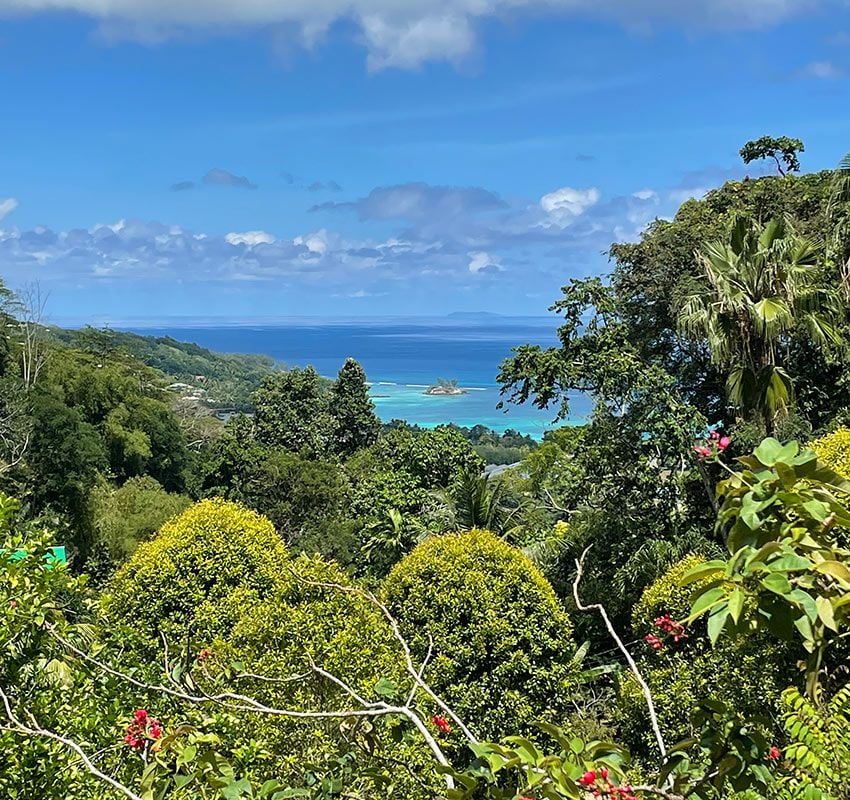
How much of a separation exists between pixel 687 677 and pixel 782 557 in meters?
6.98

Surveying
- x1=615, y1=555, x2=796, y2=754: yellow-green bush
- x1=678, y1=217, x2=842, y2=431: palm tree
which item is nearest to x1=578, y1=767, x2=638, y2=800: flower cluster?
x1=615, y1=555, x2=796, y2=754: yellow-green bush

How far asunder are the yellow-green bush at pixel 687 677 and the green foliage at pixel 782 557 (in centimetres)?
513

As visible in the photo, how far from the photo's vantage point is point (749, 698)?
693 cm

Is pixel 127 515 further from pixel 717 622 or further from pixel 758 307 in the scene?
pixel 717 622

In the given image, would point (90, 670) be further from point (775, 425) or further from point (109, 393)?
point (109, 393)

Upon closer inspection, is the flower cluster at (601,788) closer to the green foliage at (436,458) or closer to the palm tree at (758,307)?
the palm tree at (758,307)

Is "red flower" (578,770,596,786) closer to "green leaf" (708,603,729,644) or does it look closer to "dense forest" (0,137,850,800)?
"dense forest" (0,137,850,800)

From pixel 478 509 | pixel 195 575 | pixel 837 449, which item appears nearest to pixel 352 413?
pixel 478 509

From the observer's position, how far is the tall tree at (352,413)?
31047mm

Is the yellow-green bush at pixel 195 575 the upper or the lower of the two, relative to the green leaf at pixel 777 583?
lower

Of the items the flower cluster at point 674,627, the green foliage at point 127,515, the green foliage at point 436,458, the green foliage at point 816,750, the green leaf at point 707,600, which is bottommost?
the green foliage at point 127,515

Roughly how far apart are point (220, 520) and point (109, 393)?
23502mm

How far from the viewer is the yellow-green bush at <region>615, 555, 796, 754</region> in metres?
6.82

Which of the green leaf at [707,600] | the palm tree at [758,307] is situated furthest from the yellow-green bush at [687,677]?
the green leaf at [707,600]
